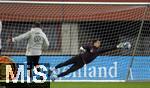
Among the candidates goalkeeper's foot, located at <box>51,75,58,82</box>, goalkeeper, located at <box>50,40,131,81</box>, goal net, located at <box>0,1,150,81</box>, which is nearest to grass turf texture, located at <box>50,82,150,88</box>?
goalkeeper's foot, located at <box>51,75,58,82</box>

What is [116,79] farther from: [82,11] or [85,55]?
[82,11]

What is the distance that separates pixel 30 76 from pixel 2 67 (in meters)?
0.97

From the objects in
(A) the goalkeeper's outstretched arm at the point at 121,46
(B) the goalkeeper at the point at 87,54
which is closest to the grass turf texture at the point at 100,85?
(B) the goalkeeper at the point at 87,54

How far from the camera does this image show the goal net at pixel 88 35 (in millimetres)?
14359

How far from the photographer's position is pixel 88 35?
605 inches

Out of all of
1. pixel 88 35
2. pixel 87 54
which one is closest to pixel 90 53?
pixel 87 54

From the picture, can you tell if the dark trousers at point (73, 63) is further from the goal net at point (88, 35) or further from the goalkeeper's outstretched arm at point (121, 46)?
the goalkeeper's outstretched arm at point (121, 46)

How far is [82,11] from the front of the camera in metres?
14.8

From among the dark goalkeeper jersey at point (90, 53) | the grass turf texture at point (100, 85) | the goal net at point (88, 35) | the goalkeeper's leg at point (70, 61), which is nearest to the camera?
the grass turf texture at point (100, 85)

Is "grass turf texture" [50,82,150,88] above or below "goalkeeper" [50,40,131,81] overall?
below

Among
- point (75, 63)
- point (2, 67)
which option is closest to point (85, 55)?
point (75, 63)

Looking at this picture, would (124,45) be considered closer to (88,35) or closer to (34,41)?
(88,35)

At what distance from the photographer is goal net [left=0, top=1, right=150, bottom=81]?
47.1ft

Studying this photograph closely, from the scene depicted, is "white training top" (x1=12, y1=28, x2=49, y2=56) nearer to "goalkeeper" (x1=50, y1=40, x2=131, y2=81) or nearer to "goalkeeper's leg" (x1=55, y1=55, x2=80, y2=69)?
"goalkeeper's leg" (x1=55, y1=55, x2=80, y2=69)
